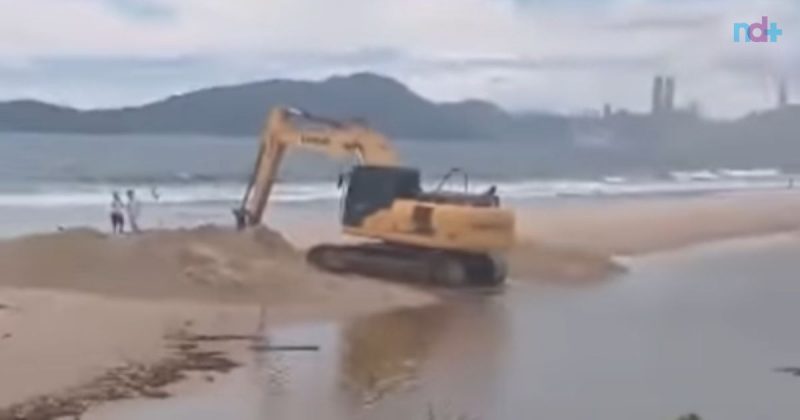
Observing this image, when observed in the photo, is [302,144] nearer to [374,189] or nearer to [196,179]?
[374,189]

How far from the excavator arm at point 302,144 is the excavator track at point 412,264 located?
1.54 m

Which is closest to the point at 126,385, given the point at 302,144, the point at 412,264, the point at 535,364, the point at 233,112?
the point at 535,364

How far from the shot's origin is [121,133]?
4808 inches

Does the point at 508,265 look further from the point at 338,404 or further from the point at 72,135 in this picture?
the point at 72,135

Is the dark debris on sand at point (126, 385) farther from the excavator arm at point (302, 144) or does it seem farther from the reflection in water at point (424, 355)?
the excavator arm at point (302, 144)

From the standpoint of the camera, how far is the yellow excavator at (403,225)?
22.7m

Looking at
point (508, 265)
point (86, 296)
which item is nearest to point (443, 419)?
point (86, 296)

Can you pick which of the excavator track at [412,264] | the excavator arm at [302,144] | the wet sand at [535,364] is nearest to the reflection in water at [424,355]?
the wet sand at [535,364]

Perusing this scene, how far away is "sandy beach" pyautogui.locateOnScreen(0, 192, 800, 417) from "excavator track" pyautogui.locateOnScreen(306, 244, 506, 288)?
471 mm

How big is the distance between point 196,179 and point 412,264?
35959mm

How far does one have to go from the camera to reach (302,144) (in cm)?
2522

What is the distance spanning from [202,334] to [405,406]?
15.7 feet

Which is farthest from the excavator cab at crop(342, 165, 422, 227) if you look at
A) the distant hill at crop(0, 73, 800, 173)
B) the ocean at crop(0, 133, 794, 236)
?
the distant hill at crop(0, 73, 800, 173)

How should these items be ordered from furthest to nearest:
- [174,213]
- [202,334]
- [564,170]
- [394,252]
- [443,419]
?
[564,170] < [174,213] < [394,252] < [202,334] < [443,419]
